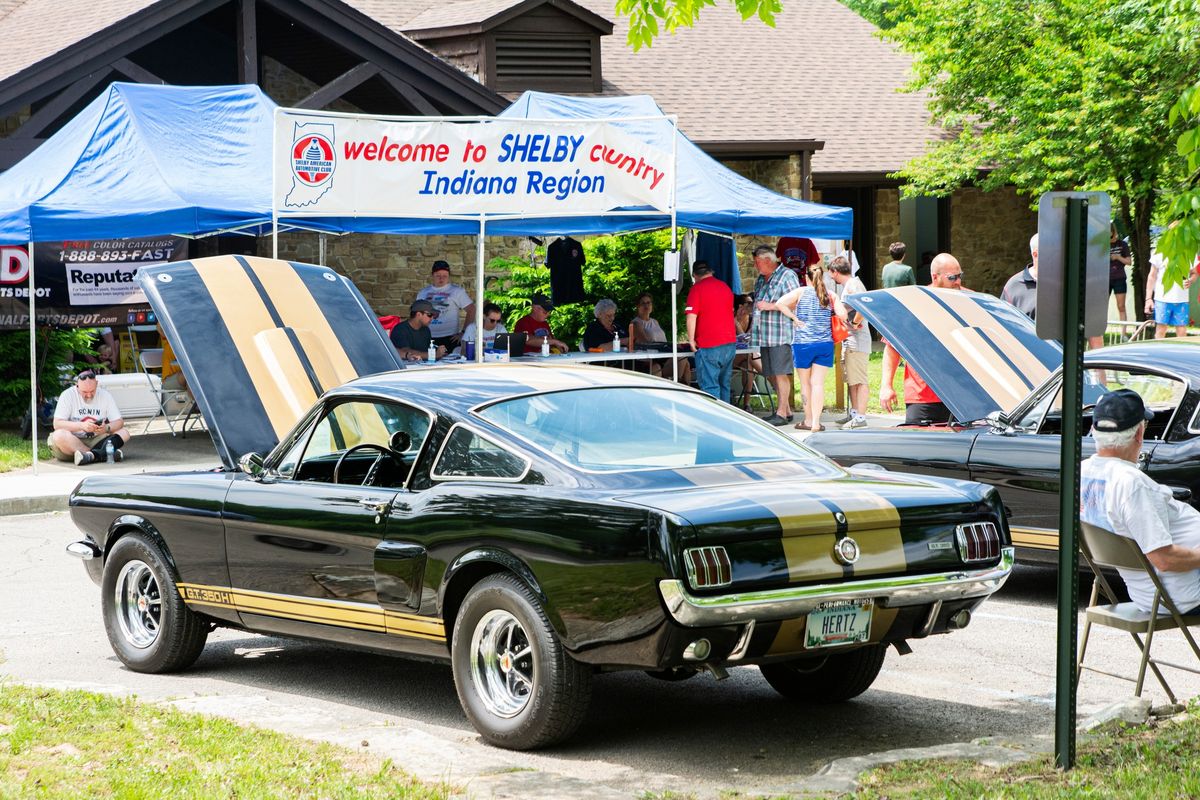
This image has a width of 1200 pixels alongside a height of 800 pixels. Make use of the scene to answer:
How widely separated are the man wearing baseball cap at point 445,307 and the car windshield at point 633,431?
1383 centimetres

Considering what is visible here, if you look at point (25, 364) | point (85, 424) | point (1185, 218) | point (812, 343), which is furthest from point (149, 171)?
point (1185, 218)

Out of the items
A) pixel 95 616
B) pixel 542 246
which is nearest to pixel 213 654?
pixel 95 616

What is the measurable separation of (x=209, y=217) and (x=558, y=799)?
1120cm

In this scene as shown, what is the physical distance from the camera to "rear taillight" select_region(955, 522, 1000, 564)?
19.4ft

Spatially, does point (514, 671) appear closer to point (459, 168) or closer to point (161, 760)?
point (161, 760)

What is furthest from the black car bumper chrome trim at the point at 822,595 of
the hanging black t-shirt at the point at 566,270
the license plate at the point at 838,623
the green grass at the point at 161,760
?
the hanging black t-shirt at the point at 566,270

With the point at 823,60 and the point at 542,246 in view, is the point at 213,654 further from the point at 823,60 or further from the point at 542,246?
the point at 823,60

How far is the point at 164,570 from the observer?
7418mm

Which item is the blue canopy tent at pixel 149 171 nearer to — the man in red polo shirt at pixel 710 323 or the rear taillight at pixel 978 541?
the man in red polo shirt at pixel 710 323

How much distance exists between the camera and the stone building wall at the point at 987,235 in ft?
101

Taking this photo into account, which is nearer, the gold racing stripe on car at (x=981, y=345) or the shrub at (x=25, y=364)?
the gold racing stripe on car at (x=981, y=345)

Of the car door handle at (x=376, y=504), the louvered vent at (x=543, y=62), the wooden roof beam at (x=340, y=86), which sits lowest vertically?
the car door handle at (x=376, y=504)

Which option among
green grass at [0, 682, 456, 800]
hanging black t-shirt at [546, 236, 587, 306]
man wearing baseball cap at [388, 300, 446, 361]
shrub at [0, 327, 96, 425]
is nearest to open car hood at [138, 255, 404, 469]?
green grass at [0, 682, 456, 800]

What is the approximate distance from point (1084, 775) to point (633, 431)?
7.09 ft
